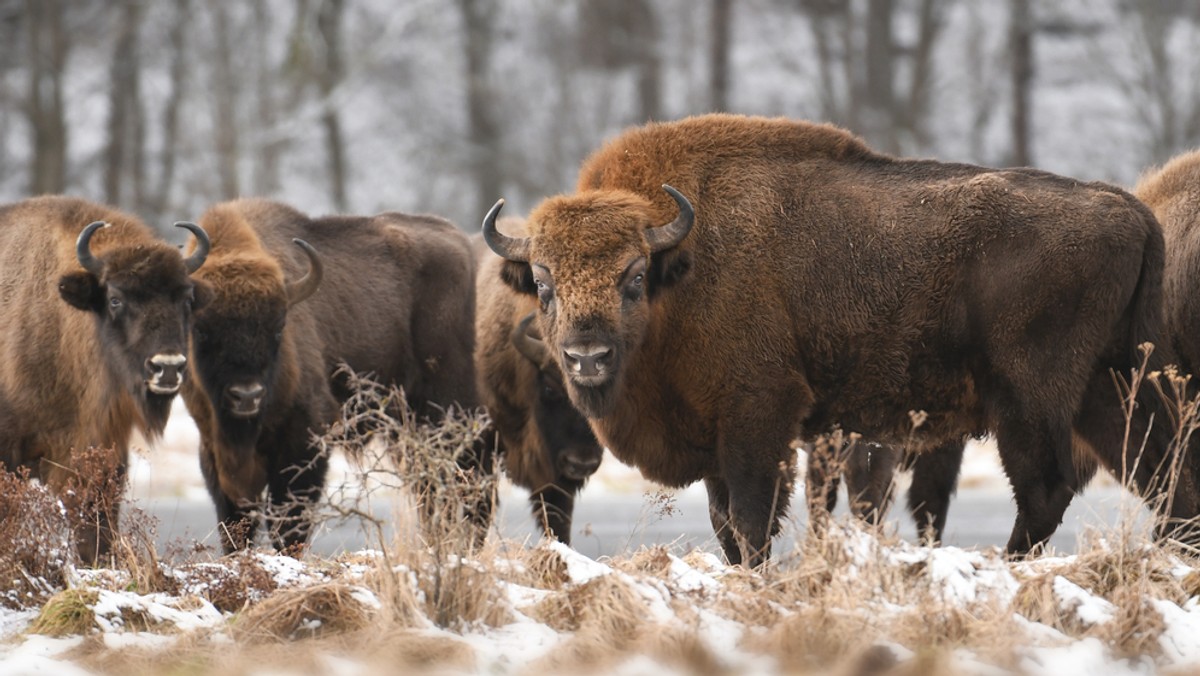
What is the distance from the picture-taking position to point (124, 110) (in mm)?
30406

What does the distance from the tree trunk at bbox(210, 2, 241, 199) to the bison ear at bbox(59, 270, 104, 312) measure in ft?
60.7

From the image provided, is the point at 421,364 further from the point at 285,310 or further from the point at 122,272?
the point at 122,272

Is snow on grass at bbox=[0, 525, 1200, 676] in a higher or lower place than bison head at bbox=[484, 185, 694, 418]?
lower

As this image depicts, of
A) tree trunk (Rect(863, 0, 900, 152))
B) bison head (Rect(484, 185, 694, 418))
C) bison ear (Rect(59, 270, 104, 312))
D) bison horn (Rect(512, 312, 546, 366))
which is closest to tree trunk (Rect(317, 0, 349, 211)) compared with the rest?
tree trunk (Rect(863, 0, 900, 152))

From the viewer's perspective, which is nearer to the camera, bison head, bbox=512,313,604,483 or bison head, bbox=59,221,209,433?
bison head, bbox=59,221,209,433

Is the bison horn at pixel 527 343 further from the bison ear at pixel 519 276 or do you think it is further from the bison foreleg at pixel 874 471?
the bison ear at pixel 519 276

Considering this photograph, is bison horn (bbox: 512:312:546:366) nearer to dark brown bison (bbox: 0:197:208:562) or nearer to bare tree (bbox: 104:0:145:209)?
dark brown bison (bbox: 0:197:208:562)

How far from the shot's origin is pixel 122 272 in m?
9.66

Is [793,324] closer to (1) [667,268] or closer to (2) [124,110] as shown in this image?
(1) [667,268]

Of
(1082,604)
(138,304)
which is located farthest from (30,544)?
(1082,604)

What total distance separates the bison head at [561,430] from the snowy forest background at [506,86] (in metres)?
16.9

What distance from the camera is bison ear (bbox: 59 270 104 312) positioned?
9.61m

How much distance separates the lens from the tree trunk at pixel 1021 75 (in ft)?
94.4

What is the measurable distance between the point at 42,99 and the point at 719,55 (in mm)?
12395
